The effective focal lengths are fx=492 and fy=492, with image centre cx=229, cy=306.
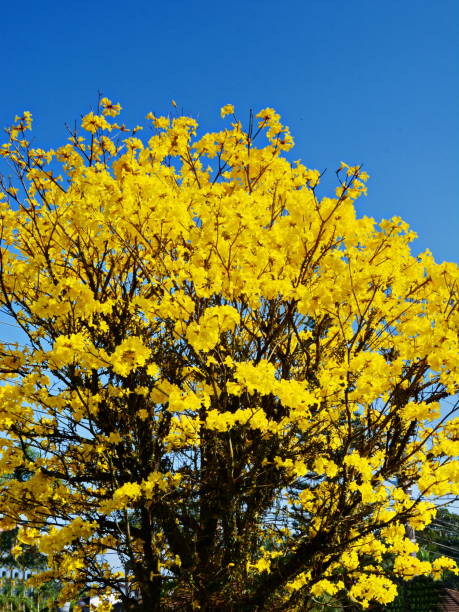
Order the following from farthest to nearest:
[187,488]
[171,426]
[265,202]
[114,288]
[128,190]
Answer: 1. [114,288]
2. [171,426]
3. [187,488]
4. [265,202]
5. [128,190]

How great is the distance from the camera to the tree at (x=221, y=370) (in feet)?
12.2

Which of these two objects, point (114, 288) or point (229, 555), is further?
point (114, 288)

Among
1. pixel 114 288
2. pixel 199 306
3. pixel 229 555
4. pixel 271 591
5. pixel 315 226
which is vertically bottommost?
pixel 271 591

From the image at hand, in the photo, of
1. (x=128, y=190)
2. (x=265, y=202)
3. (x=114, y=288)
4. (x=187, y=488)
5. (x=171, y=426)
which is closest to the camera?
(x=128, y=190)

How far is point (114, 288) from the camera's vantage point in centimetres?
530

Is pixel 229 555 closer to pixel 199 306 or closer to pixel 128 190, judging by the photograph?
pixel 199 306

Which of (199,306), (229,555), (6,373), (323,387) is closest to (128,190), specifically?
(199,306)

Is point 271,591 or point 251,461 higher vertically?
point 251,461

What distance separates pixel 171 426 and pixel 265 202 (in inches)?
94.3

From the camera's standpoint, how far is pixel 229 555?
165 inches

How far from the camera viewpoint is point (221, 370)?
168 inches

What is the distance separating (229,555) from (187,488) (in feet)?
2.14

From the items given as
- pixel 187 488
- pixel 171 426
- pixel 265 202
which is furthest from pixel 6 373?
pixel 265 202

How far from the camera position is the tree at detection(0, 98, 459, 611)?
373 centimetres
